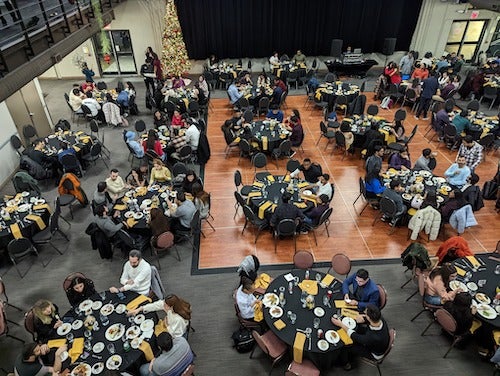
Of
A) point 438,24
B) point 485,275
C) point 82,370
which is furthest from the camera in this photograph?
point 438,24

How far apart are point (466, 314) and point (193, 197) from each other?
19.9 ft

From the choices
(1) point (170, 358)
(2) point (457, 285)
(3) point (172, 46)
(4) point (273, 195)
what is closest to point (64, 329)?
(1) point (170, 358)

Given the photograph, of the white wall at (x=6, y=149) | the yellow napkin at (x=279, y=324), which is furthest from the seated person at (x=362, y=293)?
the white wall at (x=6, y=149)

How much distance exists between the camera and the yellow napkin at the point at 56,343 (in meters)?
5.46

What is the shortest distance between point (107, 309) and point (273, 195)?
15.2 feet

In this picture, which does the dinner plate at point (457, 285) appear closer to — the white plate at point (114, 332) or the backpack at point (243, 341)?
the backpack at point (243, 341)

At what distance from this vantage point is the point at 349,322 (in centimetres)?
568

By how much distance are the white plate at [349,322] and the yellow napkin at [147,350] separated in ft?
10.1

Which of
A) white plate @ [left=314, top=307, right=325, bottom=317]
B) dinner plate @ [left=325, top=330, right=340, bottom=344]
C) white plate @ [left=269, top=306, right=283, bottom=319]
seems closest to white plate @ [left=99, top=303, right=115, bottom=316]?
white plate @ [left=269, top=306, right=283, bottom=319]

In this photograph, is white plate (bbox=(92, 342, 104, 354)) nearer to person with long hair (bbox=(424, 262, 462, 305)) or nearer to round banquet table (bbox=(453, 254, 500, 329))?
person with long hair (bbox=(424, 262, 462, 305))

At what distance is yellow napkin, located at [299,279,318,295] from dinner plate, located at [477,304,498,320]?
8.92 ft

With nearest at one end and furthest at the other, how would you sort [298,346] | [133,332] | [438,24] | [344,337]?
[298,346]
[344,337]
[133,332]
[438,24]

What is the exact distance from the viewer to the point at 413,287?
759 centimetres

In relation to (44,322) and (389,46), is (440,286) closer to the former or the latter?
(44,322)
